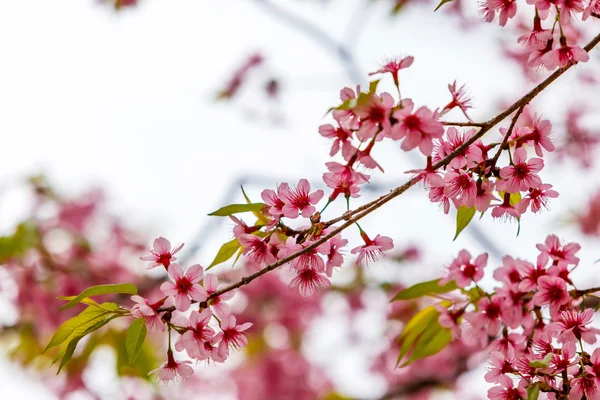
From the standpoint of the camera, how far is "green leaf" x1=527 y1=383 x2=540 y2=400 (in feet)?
2.97

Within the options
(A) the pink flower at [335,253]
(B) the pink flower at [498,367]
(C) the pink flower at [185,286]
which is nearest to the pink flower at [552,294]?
(B) the pink flower at [498,367]

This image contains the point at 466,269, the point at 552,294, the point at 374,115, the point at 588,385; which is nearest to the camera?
the point at 374,115

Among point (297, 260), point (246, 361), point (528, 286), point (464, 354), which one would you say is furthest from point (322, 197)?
point (246, 361)

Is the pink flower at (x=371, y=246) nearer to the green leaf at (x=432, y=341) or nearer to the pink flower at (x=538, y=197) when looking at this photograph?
the pink flower at (x=538, y=197)

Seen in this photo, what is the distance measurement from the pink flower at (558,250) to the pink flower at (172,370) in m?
0.64

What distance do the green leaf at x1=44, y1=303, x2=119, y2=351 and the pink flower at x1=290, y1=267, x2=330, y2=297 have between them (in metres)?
0.30

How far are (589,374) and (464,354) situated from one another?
3621 millimetres

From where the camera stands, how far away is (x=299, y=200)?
985 mm

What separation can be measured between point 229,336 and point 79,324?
24 cm

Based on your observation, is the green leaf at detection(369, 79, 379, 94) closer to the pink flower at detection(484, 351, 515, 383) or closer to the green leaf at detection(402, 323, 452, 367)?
the pink flower at detection(484, 351, 515, 383)

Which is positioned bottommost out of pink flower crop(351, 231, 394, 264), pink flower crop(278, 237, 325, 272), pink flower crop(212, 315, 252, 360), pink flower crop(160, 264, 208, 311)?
pink flower crop(212, 315, 252, 360)

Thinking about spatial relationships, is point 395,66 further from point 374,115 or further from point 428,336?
point 428,336

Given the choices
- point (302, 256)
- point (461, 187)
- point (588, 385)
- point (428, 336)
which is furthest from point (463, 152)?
point (428, 336)

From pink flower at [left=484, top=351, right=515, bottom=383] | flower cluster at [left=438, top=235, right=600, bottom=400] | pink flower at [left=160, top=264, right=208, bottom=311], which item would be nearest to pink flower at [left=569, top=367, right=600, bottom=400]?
flower cluster at [left=438, top=235, right=600, bottom=400]
